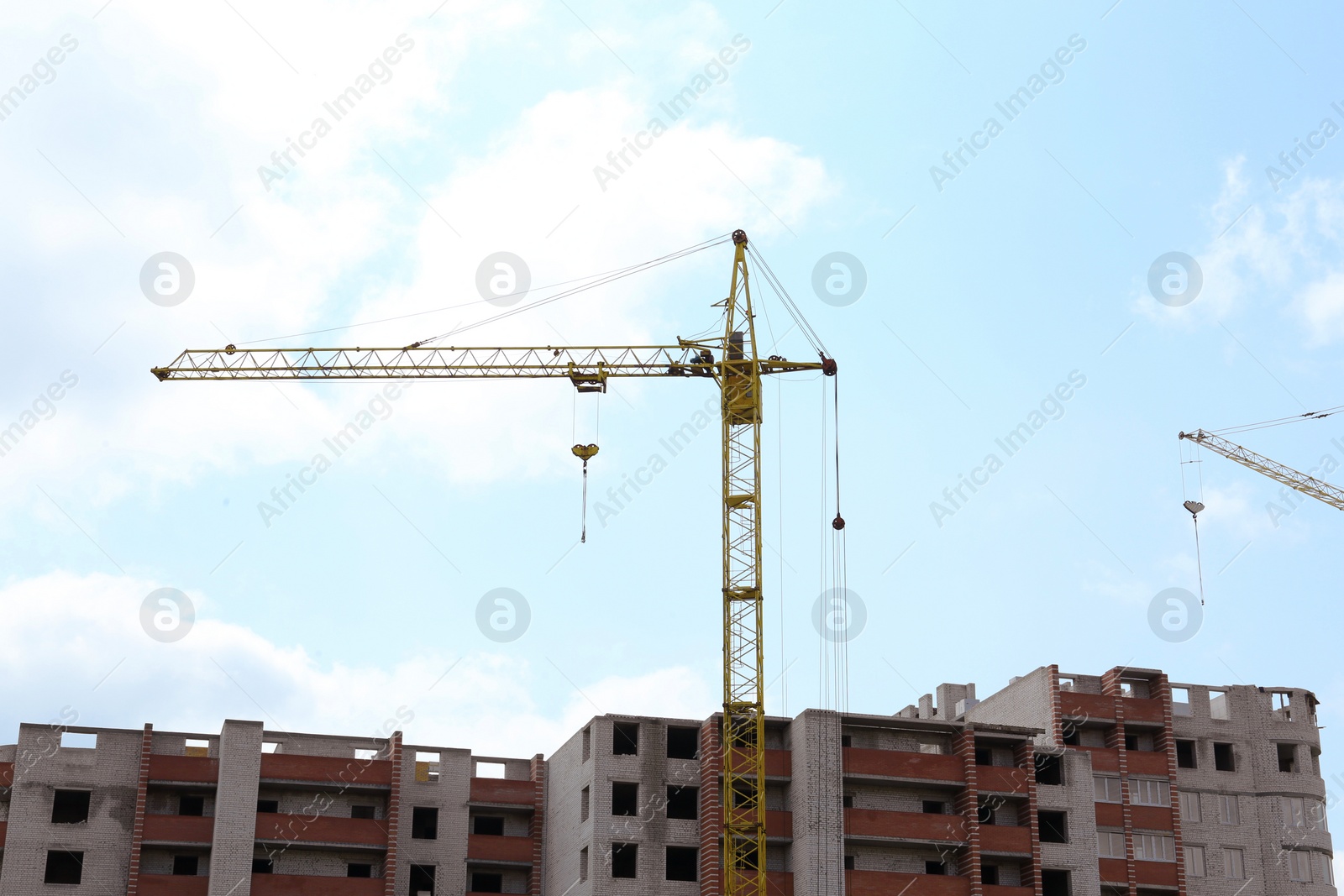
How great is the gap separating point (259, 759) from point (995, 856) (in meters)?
39.7

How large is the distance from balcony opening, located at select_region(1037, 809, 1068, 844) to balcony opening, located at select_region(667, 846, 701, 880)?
19630 millimetres

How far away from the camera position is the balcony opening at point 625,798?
9331 cm

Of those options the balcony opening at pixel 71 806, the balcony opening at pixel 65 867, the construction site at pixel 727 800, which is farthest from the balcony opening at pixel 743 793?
the balcony opening at pixel 65 867

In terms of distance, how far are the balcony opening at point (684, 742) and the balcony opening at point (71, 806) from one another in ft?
99.8

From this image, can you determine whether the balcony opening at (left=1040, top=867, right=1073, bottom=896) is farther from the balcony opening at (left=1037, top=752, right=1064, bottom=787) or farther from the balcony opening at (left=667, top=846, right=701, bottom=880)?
the balcony opening at (left=667, top=846, right=701, bottom=880)

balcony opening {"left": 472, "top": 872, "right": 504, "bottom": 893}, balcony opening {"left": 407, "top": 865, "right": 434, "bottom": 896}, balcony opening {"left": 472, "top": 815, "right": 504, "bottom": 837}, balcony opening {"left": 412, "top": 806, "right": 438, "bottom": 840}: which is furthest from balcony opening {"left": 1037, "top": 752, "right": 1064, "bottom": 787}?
balcony opening {"left": 407, "top": 865, "right": 434, "bottom": 896}

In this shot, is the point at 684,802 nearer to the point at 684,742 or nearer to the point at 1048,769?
the point at 684,742

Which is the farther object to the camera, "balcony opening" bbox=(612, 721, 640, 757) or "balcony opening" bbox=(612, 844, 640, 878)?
"balcony opening" bbox=(612, 721, 640, 757)

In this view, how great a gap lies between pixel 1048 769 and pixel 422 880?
35.4 metres

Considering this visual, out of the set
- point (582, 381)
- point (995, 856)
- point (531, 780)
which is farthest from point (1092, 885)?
point (582, 381)

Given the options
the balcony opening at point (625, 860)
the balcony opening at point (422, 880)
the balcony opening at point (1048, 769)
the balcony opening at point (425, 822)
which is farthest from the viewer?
the balcony opening at point (1048, 769)

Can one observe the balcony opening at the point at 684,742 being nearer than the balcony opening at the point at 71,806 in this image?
No

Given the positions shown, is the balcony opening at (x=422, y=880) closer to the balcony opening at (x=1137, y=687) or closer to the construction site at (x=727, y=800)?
the construction site at (x=727, y=800)

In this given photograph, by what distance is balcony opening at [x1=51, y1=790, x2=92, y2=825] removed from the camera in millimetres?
91562
